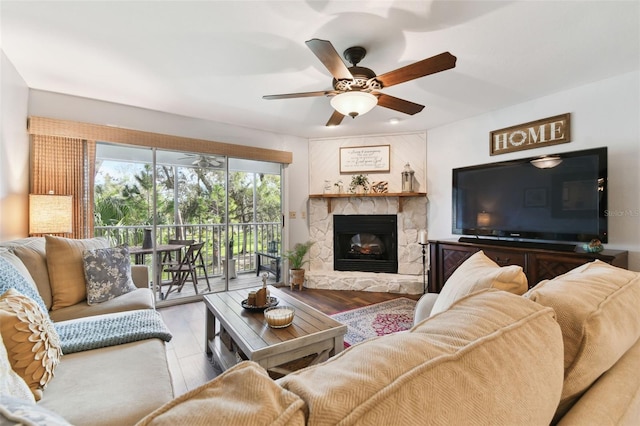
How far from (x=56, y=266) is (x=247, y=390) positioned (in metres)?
2.42

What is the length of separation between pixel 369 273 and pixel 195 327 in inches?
97.8

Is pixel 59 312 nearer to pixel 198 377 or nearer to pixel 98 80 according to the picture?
pixel 198 377

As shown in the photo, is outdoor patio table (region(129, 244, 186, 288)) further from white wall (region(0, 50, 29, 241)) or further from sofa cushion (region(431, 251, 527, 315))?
sofa cushion (region(431, 251, 527, 315))

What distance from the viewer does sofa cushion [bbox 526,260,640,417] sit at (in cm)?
56

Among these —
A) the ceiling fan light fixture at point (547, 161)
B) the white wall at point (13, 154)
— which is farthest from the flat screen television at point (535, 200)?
the white wall at point (13, 154)

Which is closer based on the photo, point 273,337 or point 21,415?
point 21,415

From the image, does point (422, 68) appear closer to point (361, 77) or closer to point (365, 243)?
point (361, 77)

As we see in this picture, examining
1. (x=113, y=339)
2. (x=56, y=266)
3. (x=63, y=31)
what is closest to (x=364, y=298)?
(x=113, y=339)

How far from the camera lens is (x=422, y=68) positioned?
1815mm

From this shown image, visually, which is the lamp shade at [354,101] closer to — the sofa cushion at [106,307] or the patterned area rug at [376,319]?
the patterned area rug at [376,319]

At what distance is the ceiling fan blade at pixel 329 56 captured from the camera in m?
1.57

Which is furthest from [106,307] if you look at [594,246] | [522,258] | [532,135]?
[532,135]

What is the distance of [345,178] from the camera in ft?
14.9

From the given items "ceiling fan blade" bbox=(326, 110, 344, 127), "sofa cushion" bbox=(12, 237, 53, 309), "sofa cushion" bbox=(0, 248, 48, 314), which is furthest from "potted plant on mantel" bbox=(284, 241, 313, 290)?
"sofa cushion" bbox=(0, 248, 48, 314)
